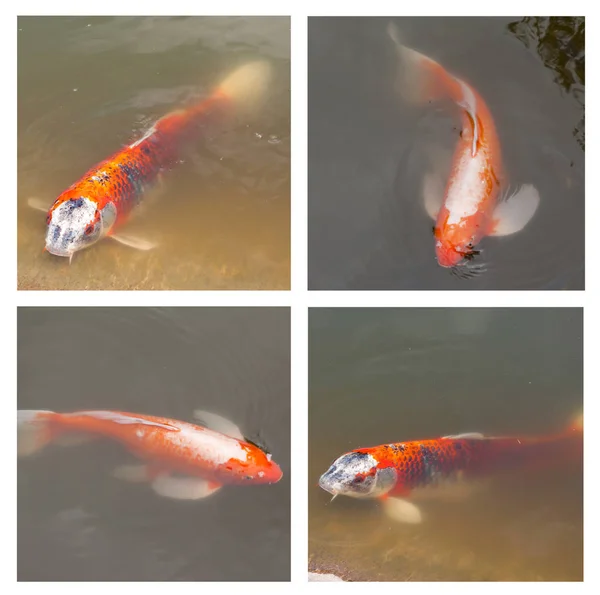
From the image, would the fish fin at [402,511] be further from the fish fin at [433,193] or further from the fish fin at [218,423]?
the fish fin at [433,193]

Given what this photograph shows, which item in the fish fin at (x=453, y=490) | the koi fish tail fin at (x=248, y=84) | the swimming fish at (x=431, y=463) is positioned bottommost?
the fish fin at (x=453, y=490)

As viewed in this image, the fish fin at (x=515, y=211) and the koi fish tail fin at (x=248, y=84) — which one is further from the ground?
the koi fish tail fin at (x=248, y=84)

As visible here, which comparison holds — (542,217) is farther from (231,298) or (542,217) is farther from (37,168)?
(37,168)

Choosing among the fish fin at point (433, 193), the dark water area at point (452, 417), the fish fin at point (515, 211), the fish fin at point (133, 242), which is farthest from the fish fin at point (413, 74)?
the fish fin at point (133, 242)

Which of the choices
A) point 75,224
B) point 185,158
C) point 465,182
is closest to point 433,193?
point 465,182
